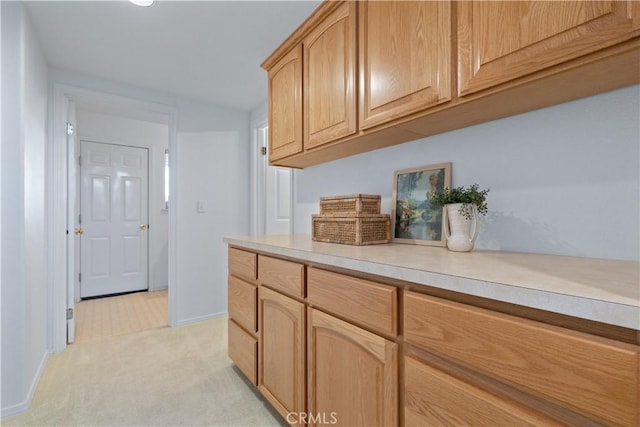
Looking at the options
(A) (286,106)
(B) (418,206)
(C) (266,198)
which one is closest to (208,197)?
(C) (266,198)

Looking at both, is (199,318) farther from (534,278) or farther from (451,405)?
(534,278)

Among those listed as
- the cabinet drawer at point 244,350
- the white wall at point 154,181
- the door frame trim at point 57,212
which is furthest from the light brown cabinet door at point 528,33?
the white wall at point 154,181

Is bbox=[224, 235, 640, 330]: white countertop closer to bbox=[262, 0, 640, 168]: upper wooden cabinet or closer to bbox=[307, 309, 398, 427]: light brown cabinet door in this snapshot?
bbox=[307, 309, 398, 427]: light brown cabinet door

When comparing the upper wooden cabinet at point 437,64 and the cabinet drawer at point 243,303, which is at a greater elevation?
the upper wooden cabinet at point 437,64

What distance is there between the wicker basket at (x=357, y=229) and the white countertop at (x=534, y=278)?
0.32 metres

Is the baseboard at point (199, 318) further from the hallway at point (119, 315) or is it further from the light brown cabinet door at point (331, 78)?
the light brown cabinet door at point (331, 78)

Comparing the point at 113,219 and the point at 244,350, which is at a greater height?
the point at 113,219

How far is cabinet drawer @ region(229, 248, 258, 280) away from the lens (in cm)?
167

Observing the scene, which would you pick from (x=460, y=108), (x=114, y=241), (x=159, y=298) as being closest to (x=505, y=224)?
(x=460, y=108)

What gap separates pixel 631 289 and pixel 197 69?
8.84 feet

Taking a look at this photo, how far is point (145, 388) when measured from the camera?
183 centimetres

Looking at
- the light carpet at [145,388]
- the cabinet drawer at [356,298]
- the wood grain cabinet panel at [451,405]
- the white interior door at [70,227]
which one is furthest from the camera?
the white interior door at [70,227]

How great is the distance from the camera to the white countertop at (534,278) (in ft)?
1.69

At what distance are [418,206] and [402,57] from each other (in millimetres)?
646
